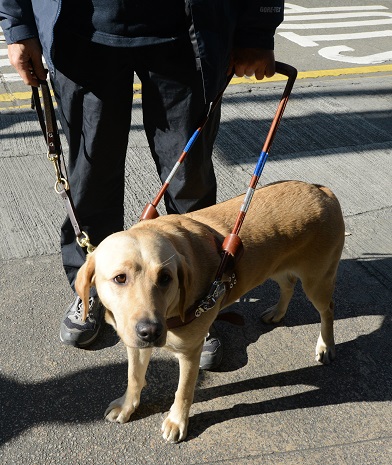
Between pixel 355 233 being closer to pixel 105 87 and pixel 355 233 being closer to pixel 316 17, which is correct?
pixel 105 87

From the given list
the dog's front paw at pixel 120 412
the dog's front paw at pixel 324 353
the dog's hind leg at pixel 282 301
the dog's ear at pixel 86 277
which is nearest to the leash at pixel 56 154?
the dog's ear at pixel 86 277

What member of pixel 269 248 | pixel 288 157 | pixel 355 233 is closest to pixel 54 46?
pixel 269 248

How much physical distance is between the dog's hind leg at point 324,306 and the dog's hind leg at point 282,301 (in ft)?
0.68

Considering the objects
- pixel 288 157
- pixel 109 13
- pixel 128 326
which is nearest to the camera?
pixel 128 326

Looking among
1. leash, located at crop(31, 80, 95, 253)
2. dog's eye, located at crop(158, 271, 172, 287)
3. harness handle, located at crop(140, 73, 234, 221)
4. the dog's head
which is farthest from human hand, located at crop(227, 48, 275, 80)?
dog's eye, located at crop(158, 271, 172, 287)

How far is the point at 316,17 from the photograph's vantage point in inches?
379

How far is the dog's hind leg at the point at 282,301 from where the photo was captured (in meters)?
3.41

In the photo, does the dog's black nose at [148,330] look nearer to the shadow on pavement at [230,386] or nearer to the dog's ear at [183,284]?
the dog's ear at [183,284]

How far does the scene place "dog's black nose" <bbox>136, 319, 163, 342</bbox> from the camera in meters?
2.19

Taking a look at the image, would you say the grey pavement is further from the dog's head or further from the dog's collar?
the dog's head

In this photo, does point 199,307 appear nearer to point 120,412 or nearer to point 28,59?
point 120,412

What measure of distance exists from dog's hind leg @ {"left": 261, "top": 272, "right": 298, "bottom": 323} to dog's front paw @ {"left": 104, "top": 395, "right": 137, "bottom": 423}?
3.36 feet

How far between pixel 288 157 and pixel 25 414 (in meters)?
3.24

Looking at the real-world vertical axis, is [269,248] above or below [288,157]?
above
